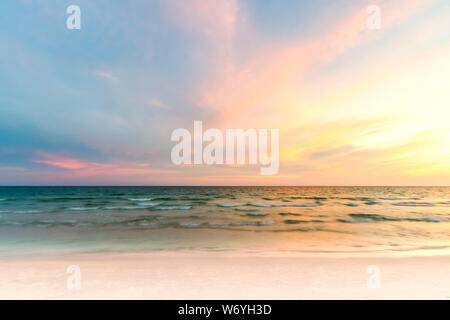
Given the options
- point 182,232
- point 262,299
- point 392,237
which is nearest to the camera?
point 262,299

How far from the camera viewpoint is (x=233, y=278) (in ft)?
18.4

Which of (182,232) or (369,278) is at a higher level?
(369,278)

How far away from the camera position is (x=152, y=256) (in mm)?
8211

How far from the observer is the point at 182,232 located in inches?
534

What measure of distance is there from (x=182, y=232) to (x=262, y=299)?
9807 mm

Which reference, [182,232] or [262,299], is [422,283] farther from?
[182,232]

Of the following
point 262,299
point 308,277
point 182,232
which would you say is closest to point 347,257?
point 308,277

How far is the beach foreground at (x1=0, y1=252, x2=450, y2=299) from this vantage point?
475 centimetres

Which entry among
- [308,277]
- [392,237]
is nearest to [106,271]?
[308,277]

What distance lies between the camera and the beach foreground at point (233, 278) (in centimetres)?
475
